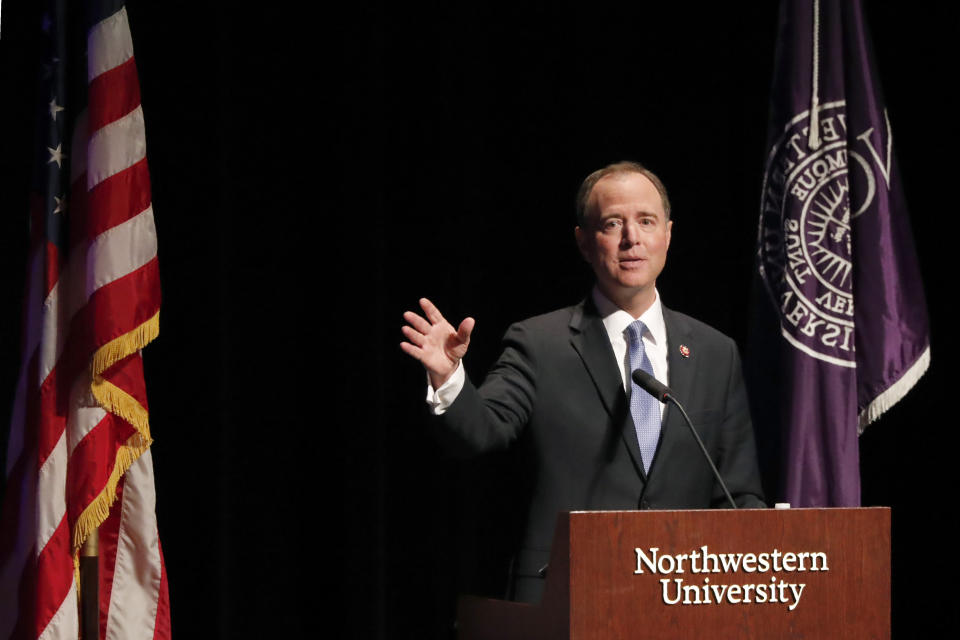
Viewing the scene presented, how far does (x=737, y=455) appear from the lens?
283 cm


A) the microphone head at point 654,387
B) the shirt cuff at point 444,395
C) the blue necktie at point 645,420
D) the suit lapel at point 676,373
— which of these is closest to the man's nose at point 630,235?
the suit lapel at point 676,373

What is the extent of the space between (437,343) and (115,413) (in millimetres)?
1119

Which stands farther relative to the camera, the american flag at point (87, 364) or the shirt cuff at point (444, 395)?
the american flag at point (87, 364)

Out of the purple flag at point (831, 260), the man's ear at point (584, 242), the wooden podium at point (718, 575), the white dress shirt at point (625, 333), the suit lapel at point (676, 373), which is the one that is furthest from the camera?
the purple flag at point (831, 260)

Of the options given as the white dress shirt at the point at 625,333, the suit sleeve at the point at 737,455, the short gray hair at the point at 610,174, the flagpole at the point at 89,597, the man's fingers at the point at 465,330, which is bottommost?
the flagpole at the point at 89,597

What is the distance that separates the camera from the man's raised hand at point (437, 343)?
229cm

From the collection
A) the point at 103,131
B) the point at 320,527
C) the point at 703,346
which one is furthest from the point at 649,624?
the point at 103,131

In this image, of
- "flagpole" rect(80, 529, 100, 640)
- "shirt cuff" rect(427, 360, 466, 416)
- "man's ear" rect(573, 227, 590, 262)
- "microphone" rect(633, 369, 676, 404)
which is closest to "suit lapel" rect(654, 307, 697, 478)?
"man's ear" rect(573, 227, 590, 262)

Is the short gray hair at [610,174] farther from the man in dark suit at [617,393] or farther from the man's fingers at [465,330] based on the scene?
the man's fingers at [465,330]

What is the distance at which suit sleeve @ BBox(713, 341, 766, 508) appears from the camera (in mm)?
2809

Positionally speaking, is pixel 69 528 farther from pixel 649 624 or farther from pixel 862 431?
pixel 862 431

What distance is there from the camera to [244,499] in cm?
335

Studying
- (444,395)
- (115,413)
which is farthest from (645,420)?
(115,413)

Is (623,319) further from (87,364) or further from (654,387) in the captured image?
(87,364)
